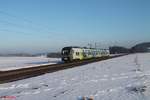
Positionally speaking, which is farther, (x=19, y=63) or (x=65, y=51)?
(x=19, y=63)

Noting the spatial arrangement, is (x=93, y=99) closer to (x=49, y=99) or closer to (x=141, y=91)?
(x=49, y=99)

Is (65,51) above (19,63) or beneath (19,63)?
above

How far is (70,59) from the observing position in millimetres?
39969

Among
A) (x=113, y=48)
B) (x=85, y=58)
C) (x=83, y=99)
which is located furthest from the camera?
(x=113, y=48)

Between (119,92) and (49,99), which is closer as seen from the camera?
(49,99)

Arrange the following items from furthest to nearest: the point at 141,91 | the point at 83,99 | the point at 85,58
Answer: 1. the point at 85,58
2. the point at 141,91
3. the point at 83,99

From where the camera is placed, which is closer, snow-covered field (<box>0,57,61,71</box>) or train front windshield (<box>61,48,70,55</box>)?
snow-covered field (<box>0,57,61,71</box>)

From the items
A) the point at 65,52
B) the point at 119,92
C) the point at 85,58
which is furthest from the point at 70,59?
the point at 119,92

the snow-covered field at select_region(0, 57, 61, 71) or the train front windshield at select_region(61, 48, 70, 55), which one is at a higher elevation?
the train front windshield at select_region(61, 48, 70, 55)

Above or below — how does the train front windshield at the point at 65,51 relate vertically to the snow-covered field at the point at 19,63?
above

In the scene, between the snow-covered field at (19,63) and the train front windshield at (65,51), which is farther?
the train front windshield at (65,51)

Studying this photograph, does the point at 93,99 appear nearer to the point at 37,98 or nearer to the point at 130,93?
the point at 130,93

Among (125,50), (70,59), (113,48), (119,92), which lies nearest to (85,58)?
(70,59)

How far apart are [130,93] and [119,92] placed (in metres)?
0.50
